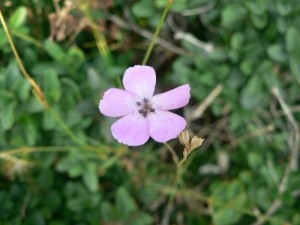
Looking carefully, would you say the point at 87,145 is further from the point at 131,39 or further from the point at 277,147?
the point at 277,147

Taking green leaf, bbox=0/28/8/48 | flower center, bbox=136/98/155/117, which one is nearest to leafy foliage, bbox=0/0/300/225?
green leaf, bbox=0/28/8/48

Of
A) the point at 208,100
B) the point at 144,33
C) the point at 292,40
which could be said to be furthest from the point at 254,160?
the point at 144,33

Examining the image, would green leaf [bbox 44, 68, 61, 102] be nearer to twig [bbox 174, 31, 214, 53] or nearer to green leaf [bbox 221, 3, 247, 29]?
twig [bbox 174, 31, 214, 53]

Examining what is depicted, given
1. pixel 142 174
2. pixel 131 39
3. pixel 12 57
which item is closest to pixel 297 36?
pixel 131 39

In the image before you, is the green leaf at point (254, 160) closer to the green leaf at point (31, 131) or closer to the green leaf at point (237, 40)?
the green leaf at point (237, 40)

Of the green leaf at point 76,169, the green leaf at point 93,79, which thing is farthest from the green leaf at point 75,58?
the green leaf at point 76,169

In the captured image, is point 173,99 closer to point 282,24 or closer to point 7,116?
point 7,116
